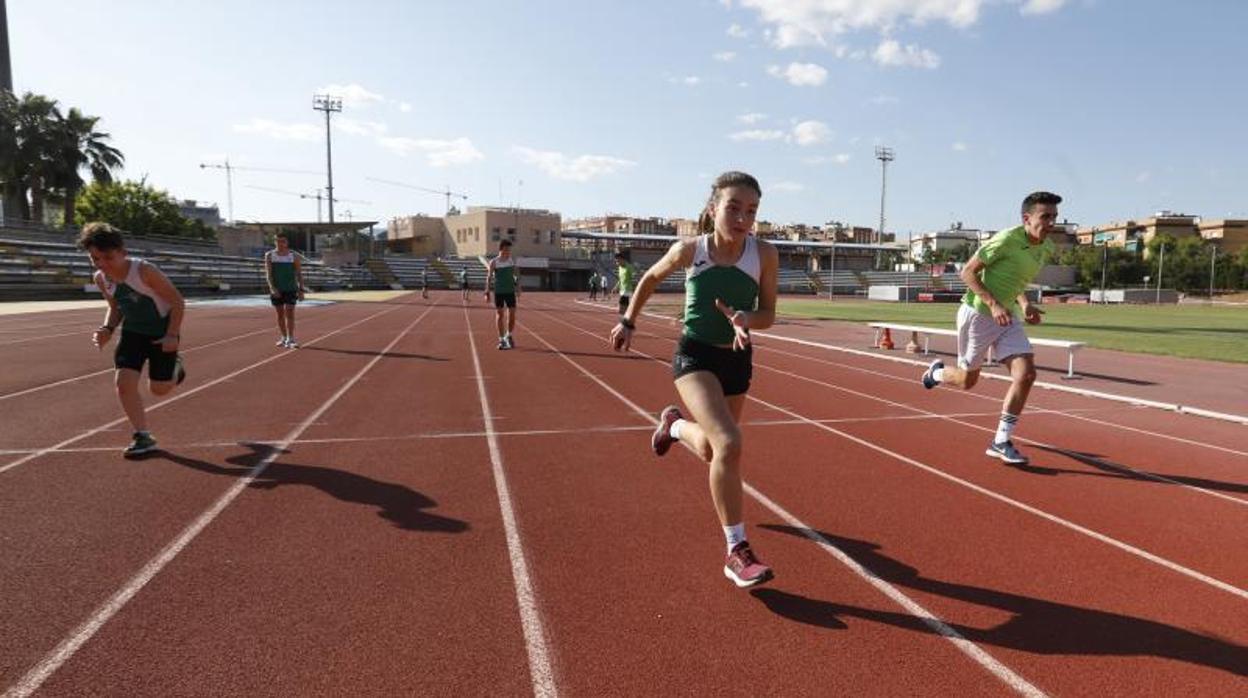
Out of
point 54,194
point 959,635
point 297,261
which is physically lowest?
point 959,635

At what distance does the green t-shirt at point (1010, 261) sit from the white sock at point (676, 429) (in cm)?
330

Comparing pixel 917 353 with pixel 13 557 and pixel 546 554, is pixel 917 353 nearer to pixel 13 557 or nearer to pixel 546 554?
pixel 546 554

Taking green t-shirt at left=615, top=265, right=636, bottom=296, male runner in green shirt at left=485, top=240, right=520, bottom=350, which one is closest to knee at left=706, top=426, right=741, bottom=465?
male runner in green shirt at left=485, top=240, right=520, bottom=350

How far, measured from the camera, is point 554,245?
75.8 metres

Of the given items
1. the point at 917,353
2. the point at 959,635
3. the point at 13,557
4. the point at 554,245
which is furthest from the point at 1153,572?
the point at 554,245

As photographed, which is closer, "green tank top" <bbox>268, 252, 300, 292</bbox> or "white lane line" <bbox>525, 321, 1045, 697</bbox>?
"white lane line" <bbox>525, 321, 1045, 697</bbox>

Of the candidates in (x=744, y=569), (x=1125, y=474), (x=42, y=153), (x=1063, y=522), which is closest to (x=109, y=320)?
(x=744, y=569)

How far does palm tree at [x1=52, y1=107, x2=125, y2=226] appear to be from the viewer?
38.8m

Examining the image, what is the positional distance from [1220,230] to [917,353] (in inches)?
5358

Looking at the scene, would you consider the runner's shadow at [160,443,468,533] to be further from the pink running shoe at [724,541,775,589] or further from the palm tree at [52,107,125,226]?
the palm tree at [52,107,125,226]

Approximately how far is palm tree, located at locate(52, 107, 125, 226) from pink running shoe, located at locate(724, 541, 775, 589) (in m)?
49.6

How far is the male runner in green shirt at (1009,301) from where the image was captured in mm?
5562

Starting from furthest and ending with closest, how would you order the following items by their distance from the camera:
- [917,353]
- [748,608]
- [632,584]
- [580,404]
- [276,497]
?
[917,353]
[580,404]
[276,497]
[632,584]
[748,608]

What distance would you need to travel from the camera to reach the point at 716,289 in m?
3.57
